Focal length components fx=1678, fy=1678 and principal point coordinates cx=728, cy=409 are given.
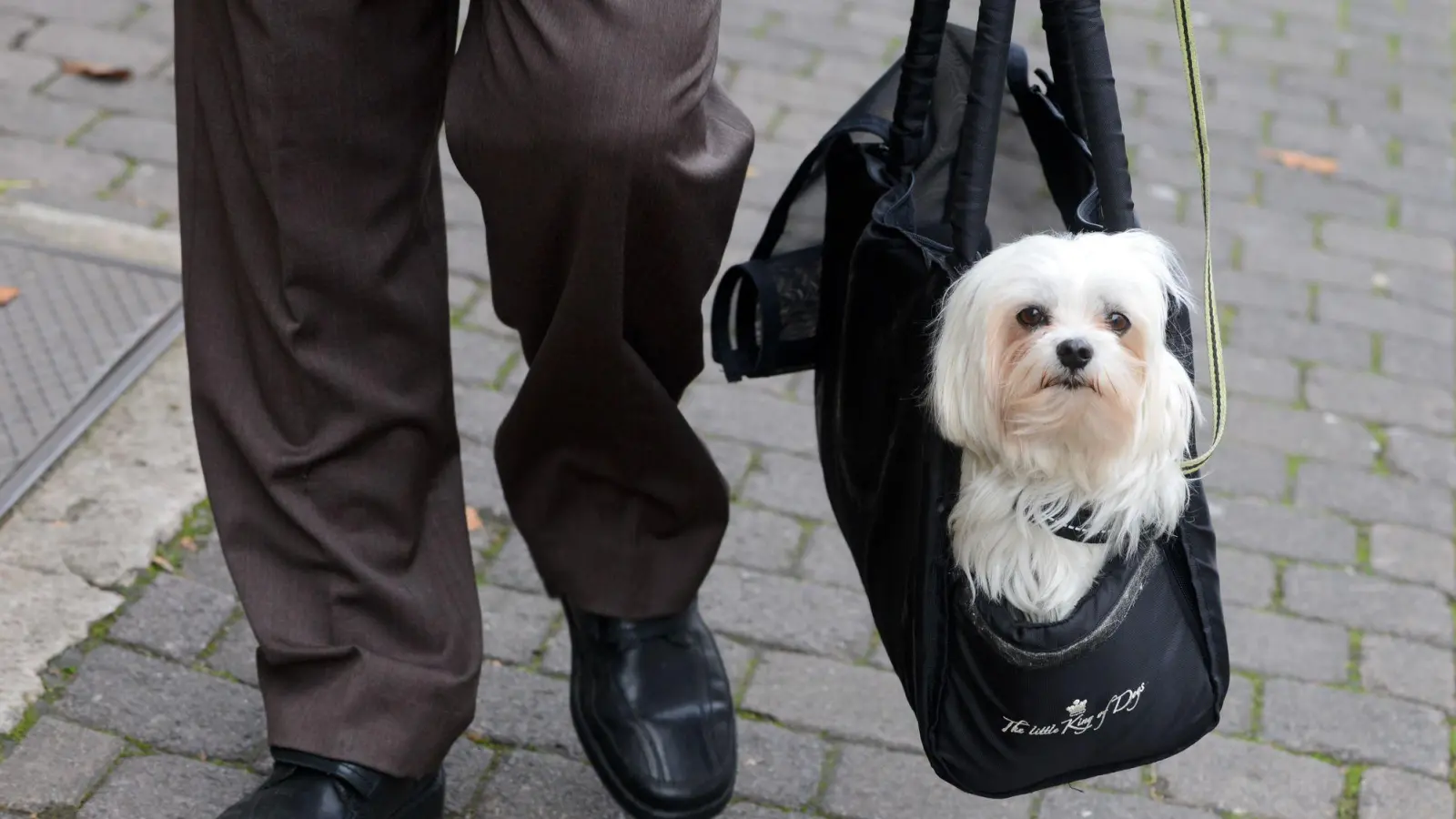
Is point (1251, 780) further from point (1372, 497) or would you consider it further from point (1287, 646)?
point (1372, 497)

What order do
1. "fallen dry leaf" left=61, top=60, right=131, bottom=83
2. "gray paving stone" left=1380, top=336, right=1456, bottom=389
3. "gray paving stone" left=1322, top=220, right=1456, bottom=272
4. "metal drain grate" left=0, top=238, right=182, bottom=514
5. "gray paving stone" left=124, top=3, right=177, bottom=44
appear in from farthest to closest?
"gray paving stone" left=124, top=3, right=177, bottom=44 → "gray paving stone" left=1322, top=220, right=1456, bottom=272 → "fallen dry leaf" left=61, top=60, right=131, bottom=83 → "gray paving stone" left=1380, top=336, right=1456, bottom=389 → "metal drain grate" left=0, top=238, right=182, bottom=514

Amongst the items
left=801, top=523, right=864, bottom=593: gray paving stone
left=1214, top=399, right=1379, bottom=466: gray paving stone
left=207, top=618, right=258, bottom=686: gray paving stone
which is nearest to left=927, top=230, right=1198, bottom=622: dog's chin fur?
left=801, top=523, right=864, bottom=593: gray paving stone

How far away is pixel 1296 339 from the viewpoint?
4160 mm

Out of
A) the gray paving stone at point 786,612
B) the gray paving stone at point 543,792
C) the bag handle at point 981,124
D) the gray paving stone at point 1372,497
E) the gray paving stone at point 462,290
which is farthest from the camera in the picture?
the gray paving stone at point 462,290

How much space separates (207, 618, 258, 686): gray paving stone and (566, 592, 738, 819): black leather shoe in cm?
56

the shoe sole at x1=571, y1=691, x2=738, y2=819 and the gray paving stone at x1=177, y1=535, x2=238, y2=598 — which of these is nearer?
the shoe sole at x1=571, y1=691, x2=738, y2=819

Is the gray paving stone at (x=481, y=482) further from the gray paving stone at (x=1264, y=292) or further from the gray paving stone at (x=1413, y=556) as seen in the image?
the gray paving stone at (x=1264, y=292)

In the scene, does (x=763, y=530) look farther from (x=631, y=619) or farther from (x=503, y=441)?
(x=503, y=441)

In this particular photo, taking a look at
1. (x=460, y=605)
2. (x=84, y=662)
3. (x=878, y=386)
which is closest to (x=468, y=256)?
(x=84, y=662)

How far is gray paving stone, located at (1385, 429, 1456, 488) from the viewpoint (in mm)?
3699

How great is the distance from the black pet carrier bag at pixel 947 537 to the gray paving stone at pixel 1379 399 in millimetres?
2034

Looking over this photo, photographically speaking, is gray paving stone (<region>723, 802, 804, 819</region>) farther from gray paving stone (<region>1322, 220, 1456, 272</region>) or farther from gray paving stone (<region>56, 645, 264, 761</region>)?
gray paving stone (<region>1322, 220, 1456, 272</region>)

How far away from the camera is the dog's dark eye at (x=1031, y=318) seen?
1.84m

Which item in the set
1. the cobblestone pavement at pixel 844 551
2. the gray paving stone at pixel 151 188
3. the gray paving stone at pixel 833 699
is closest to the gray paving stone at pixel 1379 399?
the cobblestone pavement at pixel 844 551
